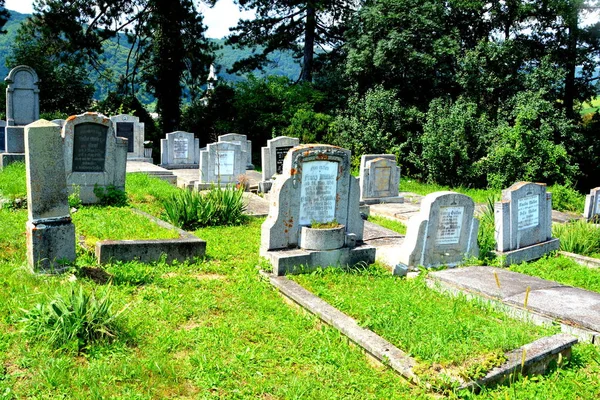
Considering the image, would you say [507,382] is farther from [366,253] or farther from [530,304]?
[366,253]

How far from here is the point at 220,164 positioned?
13242 mm

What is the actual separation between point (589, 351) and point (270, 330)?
9.19ft

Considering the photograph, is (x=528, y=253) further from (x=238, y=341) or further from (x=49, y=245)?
(x=49, y=245)

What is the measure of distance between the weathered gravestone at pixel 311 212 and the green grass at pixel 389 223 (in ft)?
→ 10.5

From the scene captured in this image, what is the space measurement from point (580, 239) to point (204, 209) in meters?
6.31

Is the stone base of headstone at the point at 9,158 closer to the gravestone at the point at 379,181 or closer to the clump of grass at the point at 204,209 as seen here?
the clump of grass at the point at 204,209

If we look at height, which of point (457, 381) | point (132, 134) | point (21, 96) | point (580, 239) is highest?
point (21, 96)

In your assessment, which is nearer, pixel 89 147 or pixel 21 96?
pixel 89 147

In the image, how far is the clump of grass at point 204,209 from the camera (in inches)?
354

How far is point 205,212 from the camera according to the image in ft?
30.1

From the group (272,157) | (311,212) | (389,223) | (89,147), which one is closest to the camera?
(311,212)

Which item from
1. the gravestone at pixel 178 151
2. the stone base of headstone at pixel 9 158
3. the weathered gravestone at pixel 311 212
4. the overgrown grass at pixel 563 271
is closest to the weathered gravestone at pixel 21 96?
the stone base of headstone at pixel 9 158

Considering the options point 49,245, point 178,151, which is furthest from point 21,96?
point 49,245

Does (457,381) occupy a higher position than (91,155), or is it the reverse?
(91,155)
